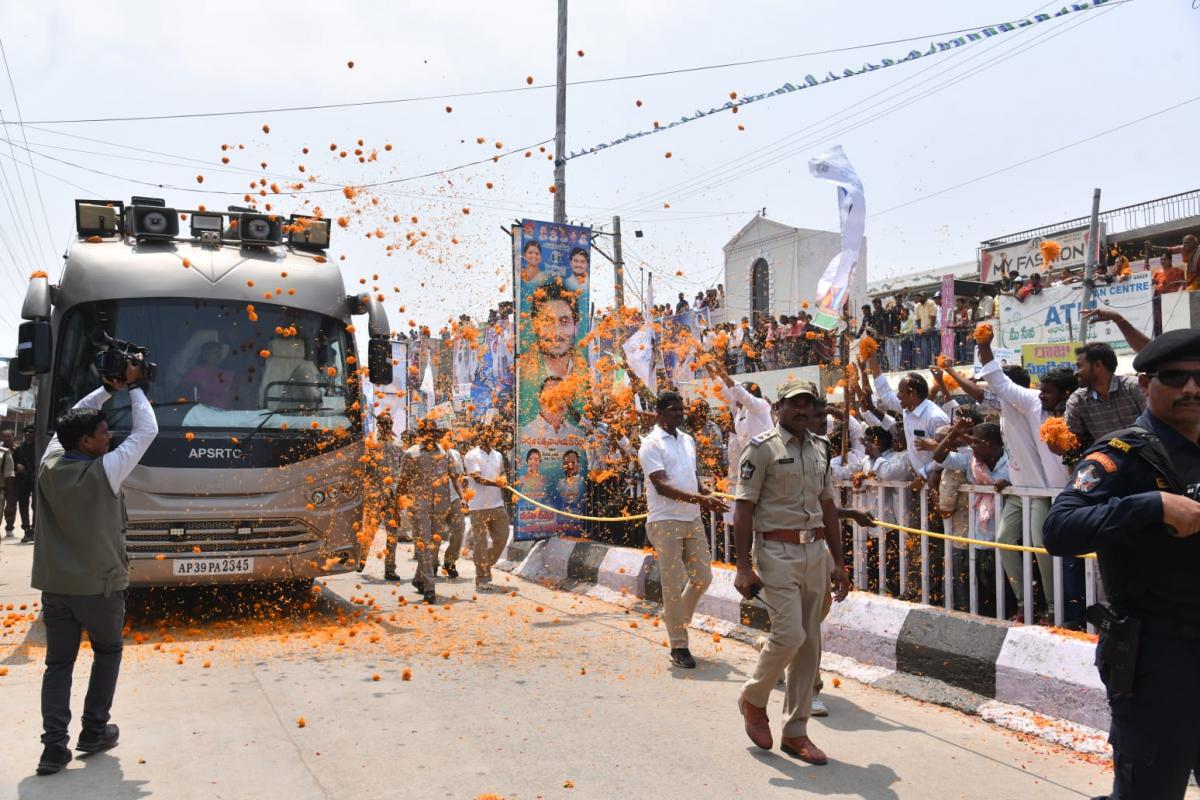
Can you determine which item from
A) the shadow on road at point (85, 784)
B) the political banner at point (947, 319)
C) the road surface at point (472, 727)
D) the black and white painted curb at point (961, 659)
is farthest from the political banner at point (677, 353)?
the shadow on road at point (85, 784)

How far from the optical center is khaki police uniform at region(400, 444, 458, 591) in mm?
10289

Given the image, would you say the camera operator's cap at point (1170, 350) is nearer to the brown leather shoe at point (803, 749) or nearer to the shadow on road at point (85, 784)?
the brown leather shoe at point (803, 749)

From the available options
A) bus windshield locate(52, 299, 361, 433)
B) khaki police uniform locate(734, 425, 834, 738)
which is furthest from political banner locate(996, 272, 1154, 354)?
bus windshield locate(52, 299, 361, 433)

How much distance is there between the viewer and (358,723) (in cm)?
545

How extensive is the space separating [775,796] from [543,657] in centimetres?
314

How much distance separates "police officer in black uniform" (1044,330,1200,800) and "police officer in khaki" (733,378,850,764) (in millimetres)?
2112

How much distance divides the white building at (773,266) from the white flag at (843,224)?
17.8 m

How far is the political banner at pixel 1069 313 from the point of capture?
14.9m

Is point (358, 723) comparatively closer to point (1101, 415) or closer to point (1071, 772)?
point (1071, 772)

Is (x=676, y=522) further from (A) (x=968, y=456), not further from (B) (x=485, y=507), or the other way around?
(B) (x=485, y=507)

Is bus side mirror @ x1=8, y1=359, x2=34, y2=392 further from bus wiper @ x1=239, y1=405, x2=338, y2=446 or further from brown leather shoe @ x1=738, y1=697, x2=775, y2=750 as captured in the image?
brown leather shoe @ x1=738, y1=697, x2=775, y2=750

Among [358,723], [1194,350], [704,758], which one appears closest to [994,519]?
[704,758]

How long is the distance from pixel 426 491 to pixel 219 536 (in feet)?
8.93

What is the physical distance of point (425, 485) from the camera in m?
10.4
